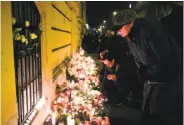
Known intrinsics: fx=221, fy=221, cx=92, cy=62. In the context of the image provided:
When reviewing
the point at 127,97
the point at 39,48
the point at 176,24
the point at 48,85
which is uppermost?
the point at 176,24

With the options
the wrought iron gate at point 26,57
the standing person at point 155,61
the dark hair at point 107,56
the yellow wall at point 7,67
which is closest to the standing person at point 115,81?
the dark hair at point 107,56

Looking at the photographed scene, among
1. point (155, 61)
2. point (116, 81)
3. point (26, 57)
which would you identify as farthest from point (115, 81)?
point (26, 57)

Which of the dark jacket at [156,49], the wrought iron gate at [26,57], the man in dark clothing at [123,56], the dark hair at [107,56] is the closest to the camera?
the wrought iron gate at [26,57]

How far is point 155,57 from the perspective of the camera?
3490mm

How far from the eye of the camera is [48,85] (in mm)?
5008

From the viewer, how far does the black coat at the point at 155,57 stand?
11.1 feet

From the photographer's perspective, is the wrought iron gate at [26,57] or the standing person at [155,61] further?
the standing person at [155,61]

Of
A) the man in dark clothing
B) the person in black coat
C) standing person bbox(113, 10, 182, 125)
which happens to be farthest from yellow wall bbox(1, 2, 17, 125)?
the man in dark clothing

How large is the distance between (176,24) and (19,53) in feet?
7.88

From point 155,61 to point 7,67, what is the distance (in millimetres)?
2191

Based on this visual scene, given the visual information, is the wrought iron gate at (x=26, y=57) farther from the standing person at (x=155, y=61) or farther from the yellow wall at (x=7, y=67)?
the standing person at (x=155, y=61)

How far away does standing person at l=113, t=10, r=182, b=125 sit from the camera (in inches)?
134

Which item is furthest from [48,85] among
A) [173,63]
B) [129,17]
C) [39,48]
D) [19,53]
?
[173,63]

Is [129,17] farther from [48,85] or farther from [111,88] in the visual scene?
[111,88]
